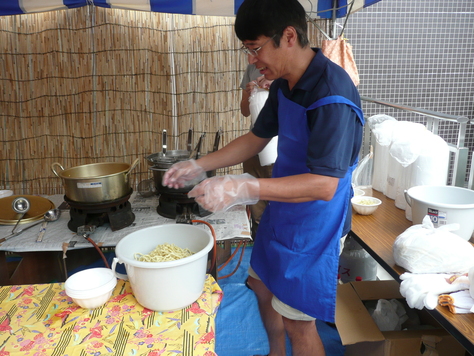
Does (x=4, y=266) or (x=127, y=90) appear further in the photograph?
(x=127, y=90)

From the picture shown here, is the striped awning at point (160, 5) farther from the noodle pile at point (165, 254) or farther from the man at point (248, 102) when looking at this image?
the noodle pile at point (165, 254)

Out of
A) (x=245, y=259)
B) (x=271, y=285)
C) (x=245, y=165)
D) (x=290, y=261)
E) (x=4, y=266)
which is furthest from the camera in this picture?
(x=245, y=259)

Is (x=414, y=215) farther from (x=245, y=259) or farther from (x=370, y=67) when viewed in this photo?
(x=370, y=67)

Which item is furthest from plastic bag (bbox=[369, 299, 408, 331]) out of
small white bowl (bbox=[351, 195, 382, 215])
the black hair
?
the black hair

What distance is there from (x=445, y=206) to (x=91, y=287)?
1.54m

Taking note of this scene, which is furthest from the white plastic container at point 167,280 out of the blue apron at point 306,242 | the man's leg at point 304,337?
the man's leg at point 304,337

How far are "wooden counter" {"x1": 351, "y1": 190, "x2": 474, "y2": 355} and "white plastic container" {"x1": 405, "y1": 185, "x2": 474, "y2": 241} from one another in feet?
0.64

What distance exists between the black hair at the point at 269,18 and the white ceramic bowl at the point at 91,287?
996 mm

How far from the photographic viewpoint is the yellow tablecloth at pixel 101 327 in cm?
106

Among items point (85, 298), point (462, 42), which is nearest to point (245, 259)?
point (85, 298)

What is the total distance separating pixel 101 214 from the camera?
2.32 m

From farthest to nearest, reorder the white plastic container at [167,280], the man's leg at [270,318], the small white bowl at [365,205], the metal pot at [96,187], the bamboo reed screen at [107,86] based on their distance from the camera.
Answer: the bamboo reed screen at [107,86] → the small white bowl at [365,205] → the metal pot at [96,187] → the man's leg at [270,318] → the white plastic container at [167,280]

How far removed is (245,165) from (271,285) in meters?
1.62

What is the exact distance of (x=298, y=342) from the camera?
166 cm
